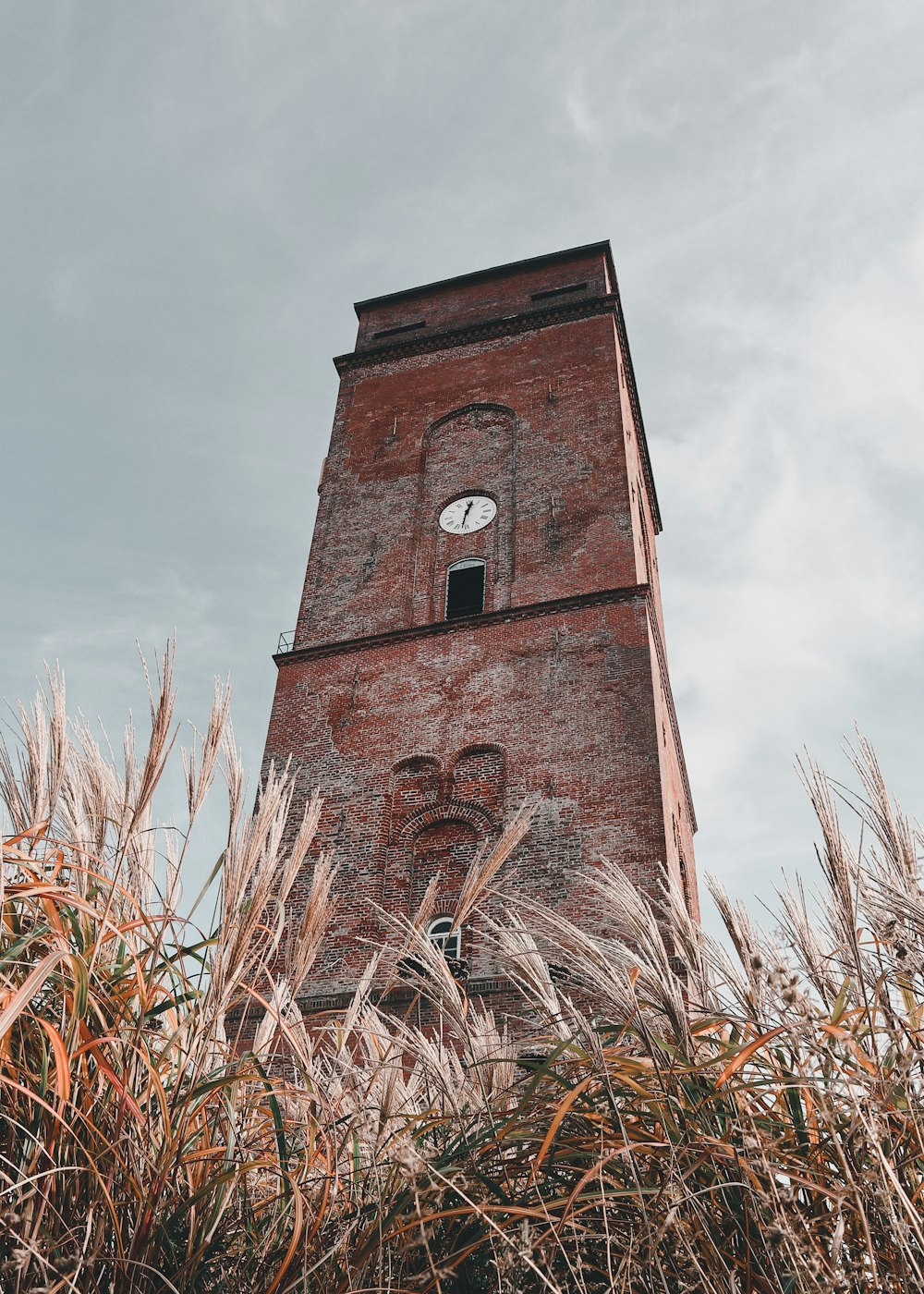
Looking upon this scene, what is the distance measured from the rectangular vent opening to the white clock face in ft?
16.3

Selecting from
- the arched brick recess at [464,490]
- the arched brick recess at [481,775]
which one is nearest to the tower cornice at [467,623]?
the arched brick recess at [464,490]

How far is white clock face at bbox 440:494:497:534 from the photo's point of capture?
53.8ft

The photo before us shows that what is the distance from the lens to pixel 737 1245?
221 centimetres

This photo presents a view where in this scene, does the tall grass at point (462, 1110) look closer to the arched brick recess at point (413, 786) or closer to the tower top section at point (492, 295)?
the arched brick recess at point (413, 786)

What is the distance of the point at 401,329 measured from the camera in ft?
66.7

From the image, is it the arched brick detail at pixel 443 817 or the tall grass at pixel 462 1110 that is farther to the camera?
the arched brick detail at pixel 443 817

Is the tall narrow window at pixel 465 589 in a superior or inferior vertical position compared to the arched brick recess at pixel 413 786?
superior

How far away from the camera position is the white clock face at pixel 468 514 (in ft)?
53.8

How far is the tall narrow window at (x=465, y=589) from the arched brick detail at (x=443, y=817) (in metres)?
3.05

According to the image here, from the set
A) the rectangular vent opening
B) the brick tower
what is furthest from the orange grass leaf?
the rectangular vent opening

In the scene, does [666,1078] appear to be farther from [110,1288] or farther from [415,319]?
[415,319]

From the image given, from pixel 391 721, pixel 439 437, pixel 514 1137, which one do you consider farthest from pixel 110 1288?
pixel 439 437

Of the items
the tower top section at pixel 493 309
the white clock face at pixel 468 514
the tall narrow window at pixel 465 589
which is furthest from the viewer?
the tower top section at pixel 493 309

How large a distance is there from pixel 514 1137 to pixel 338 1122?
0.62m
